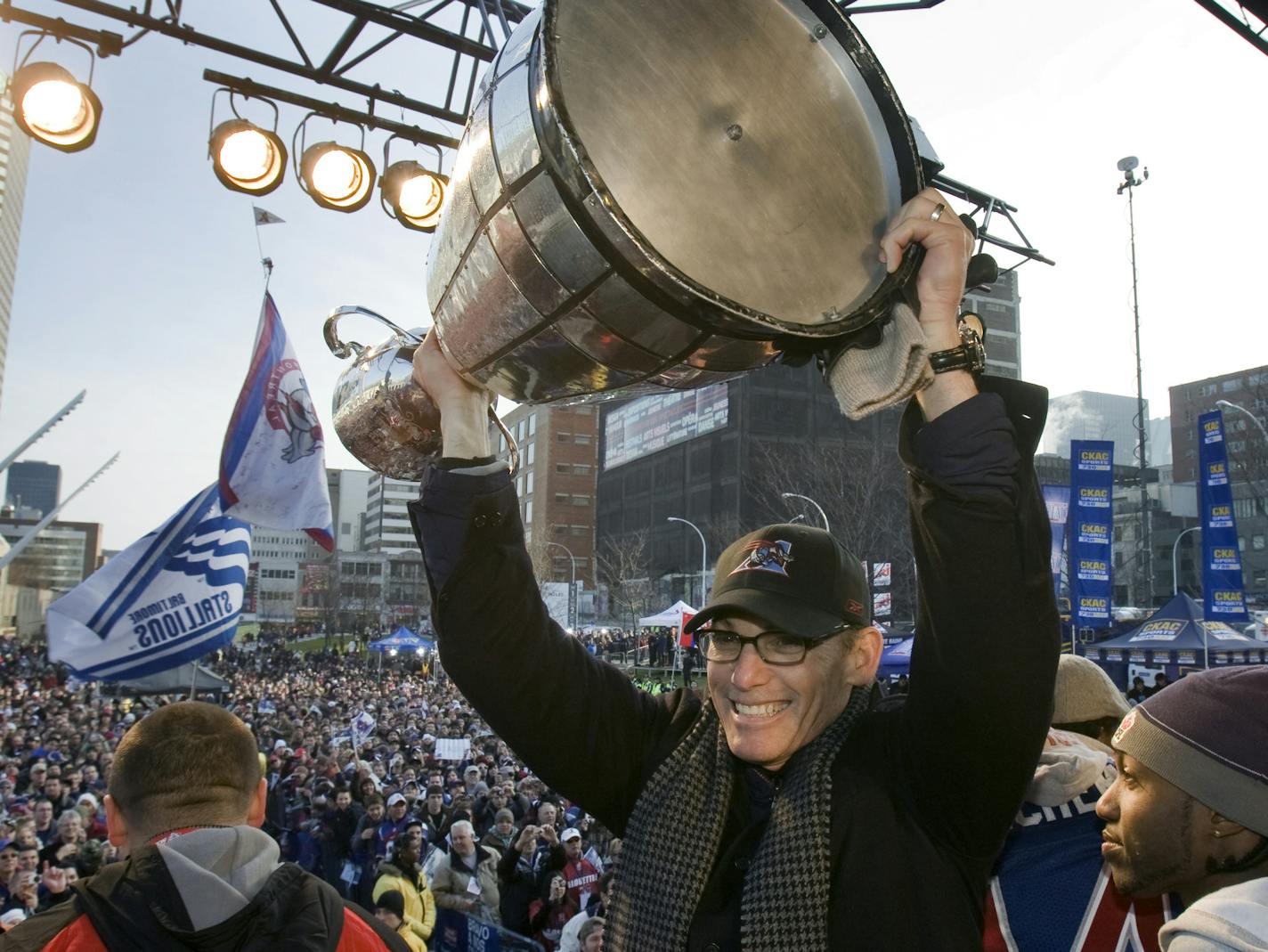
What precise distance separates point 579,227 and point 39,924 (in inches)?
75.4

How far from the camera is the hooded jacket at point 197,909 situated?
1971 mm

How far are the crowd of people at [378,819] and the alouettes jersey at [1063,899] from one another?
1000mm

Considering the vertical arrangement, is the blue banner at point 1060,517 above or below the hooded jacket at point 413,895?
above

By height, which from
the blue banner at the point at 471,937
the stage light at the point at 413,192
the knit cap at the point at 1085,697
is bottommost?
the blue banner at the point at 471,937

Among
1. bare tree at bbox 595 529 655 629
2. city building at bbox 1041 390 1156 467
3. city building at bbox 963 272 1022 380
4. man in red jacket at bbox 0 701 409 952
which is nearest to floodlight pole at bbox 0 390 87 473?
man in red jacket at bbox 0 701 409 952

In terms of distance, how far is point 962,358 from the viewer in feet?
4.54

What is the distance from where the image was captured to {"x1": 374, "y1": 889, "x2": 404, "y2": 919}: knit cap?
7160 mm

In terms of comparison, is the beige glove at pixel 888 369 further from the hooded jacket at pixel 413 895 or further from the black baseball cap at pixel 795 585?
the hooded jacket at pixel 413 895

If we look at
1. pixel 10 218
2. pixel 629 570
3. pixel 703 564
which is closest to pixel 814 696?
pixel 703 564

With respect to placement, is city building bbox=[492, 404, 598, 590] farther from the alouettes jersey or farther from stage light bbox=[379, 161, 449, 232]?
the alouettes jersey

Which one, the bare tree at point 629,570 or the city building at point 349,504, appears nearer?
the bare tree at point 629,570

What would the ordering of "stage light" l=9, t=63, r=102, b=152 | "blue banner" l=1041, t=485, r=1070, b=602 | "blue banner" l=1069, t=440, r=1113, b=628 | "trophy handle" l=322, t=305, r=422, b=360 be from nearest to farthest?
"trophy handle" l=322, t=305, r=422, b=360, "stage light" l=9, t=63, r=102, b=152, "blue banner" l=1069, t=440, r=1113, b=628, "blue banner" l=1041, t=485, r=1070, b=602

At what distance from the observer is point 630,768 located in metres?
1.83

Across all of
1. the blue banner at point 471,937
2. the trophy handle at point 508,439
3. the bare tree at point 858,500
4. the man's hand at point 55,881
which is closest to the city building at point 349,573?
the bare tree at point 858,500
